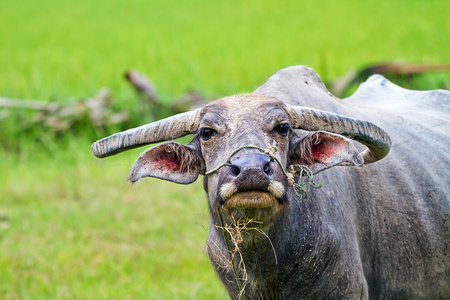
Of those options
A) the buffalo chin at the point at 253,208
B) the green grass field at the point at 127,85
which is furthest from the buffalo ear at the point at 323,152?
the green grass field at the point at 127,85

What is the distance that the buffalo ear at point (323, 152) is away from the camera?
129 inches

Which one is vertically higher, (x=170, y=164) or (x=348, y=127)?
(x=348, y=127)

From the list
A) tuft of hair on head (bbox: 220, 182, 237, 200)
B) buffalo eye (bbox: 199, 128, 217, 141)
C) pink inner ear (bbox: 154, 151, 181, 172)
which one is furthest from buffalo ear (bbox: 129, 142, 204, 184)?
tuft of hair on head (bbox: 220, 182, 237, 200)

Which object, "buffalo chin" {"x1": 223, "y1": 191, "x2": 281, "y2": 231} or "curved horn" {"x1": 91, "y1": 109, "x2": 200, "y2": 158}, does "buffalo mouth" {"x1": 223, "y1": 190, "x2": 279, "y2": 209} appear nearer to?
"buffalo chin" {"x1": 223, "y1": 191, "x2": 281, "y2": 231}

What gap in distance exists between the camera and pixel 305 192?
3.31 m

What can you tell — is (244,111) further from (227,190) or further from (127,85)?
(127,85)

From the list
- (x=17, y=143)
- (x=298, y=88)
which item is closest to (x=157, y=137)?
(x=298, y=88)

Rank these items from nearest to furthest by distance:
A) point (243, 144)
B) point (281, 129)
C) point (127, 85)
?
point (243, 144) < point (281, 129) < point (127, 85)

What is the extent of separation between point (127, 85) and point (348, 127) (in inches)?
353

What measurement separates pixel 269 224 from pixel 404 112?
1.78 m

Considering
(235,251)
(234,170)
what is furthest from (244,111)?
(235,251)

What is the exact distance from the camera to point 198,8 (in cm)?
2298

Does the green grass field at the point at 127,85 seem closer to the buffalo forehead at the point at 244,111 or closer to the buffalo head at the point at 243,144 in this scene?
the buffalo head at the point at 243,144

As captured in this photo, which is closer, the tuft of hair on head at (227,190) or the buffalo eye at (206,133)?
the tuft of hair on head at (227,190)
